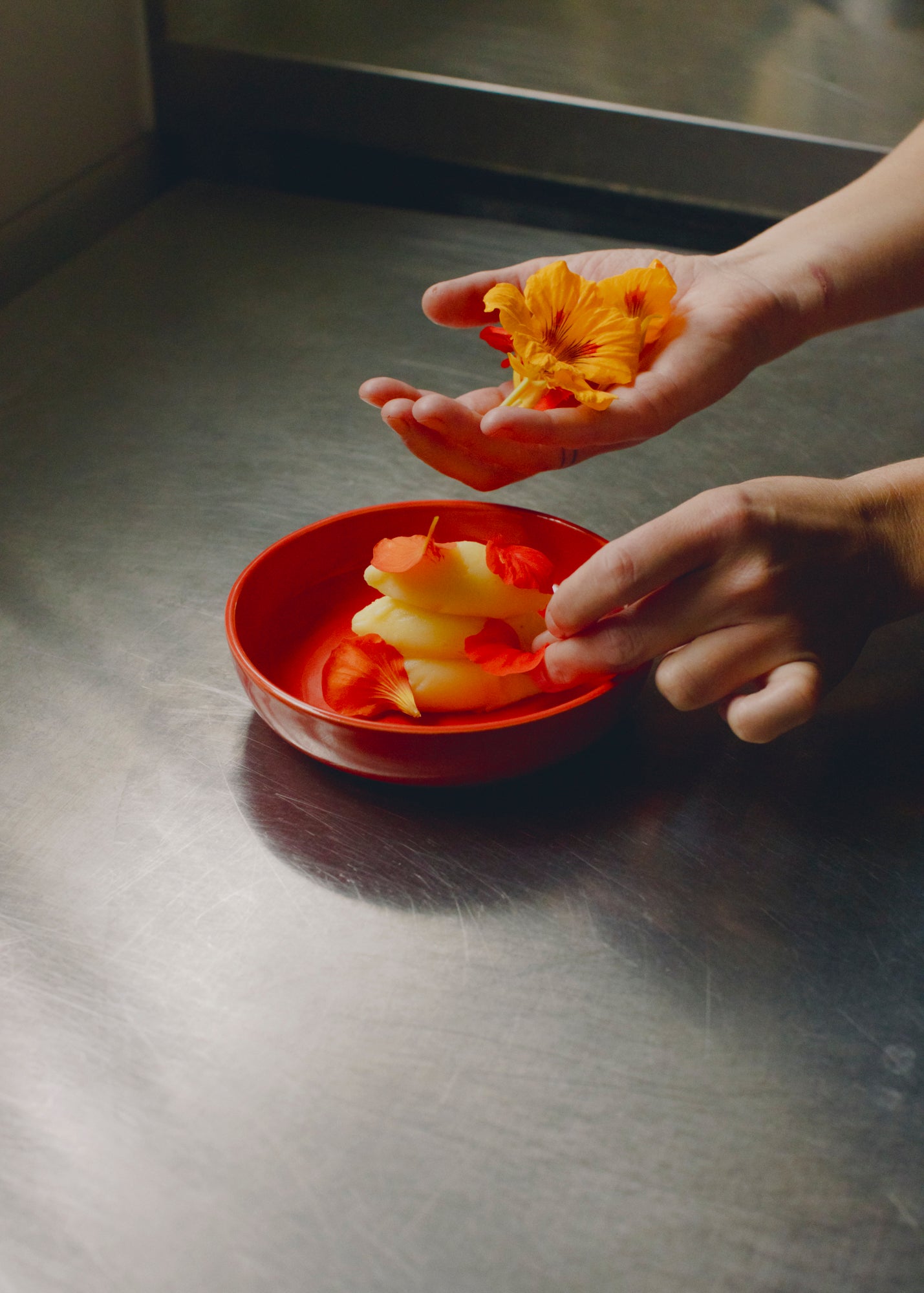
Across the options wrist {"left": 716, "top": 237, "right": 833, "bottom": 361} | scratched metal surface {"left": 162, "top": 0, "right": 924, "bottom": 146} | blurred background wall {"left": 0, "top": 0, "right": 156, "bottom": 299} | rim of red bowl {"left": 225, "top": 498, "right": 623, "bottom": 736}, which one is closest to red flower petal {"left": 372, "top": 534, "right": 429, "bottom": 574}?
rim of red bowl {"left": 225, "top": 498, "right": 623, "bottom": 736}

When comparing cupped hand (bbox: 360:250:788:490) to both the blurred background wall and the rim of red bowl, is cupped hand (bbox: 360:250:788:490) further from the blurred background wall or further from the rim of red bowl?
the blurred background wall

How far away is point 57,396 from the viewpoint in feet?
3.88

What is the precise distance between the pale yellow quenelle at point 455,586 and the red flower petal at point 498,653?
0.01 meters

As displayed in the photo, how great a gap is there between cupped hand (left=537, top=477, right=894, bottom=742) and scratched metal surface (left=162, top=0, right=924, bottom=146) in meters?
1.09

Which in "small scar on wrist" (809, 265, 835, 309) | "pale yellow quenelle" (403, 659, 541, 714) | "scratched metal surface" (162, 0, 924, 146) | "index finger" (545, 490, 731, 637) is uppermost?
"scratched metal surface" (162, 0, 924, 146)

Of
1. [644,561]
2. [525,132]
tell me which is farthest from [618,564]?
[525,132]

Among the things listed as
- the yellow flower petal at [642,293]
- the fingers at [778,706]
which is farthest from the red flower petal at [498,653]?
the yellow flower petal at [642,293]

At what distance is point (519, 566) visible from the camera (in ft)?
2.42

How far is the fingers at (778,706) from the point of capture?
0.65 meters

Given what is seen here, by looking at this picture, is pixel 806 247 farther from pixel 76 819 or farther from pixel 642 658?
pixel 76 819

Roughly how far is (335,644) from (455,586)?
0.13 m

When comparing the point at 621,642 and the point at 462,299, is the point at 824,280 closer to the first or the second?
the point at 462,299

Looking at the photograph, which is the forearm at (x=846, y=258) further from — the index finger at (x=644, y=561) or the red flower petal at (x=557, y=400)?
the index finger at (x=644, y=561)

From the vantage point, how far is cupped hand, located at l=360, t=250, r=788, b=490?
0.79 meters
